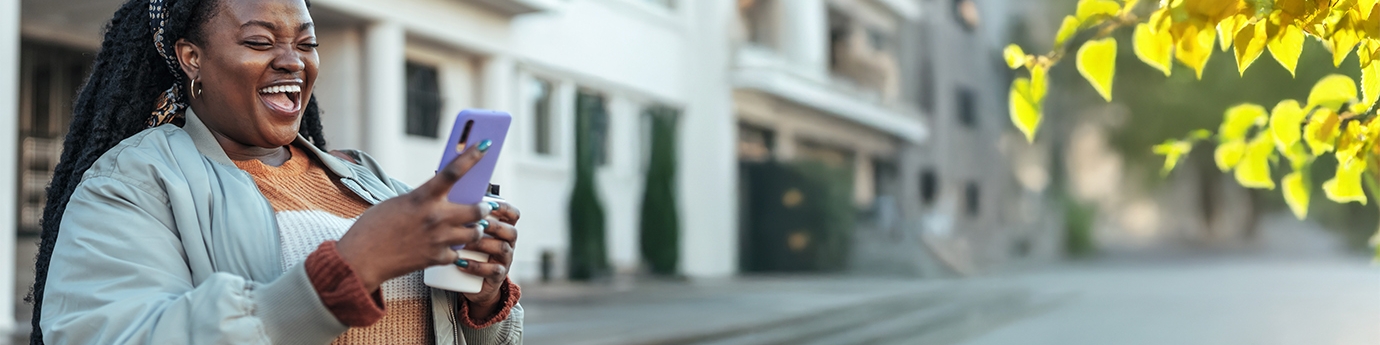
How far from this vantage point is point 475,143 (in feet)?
4.46

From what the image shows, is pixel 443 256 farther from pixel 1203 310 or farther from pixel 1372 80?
pixel 1203 310

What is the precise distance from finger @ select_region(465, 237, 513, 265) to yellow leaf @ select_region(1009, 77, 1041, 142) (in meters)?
1.03

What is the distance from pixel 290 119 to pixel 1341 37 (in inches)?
63.1

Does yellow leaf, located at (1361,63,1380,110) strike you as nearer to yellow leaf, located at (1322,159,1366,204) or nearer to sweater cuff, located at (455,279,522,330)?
yellow leaf, located at (1322,159,1366,204)

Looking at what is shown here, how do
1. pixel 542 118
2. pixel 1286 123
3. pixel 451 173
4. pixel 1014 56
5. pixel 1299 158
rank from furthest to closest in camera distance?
pixel 542 118 < pixel 1299 158 < pixel 1286 123 < pixel 1014 56 < pixel 451 173

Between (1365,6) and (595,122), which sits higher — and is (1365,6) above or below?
below

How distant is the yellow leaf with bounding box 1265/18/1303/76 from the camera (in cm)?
199

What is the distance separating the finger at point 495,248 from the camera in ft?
4.75

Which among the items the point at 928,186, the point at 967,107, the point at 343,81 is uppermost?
the point at 967,107

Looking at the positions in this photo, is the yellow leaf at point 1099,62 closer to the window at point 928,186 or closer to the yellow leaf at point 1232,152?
the yellow leaf at point 1232,152

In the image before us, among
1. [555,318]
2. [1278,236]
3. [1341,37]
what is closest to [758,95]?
[555,318]

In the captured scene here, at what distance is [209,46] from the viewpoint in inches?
62.3

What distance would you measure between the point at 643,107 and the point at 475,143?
1789 cm

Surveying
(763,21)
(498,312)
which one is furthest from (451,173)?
(763,21)
